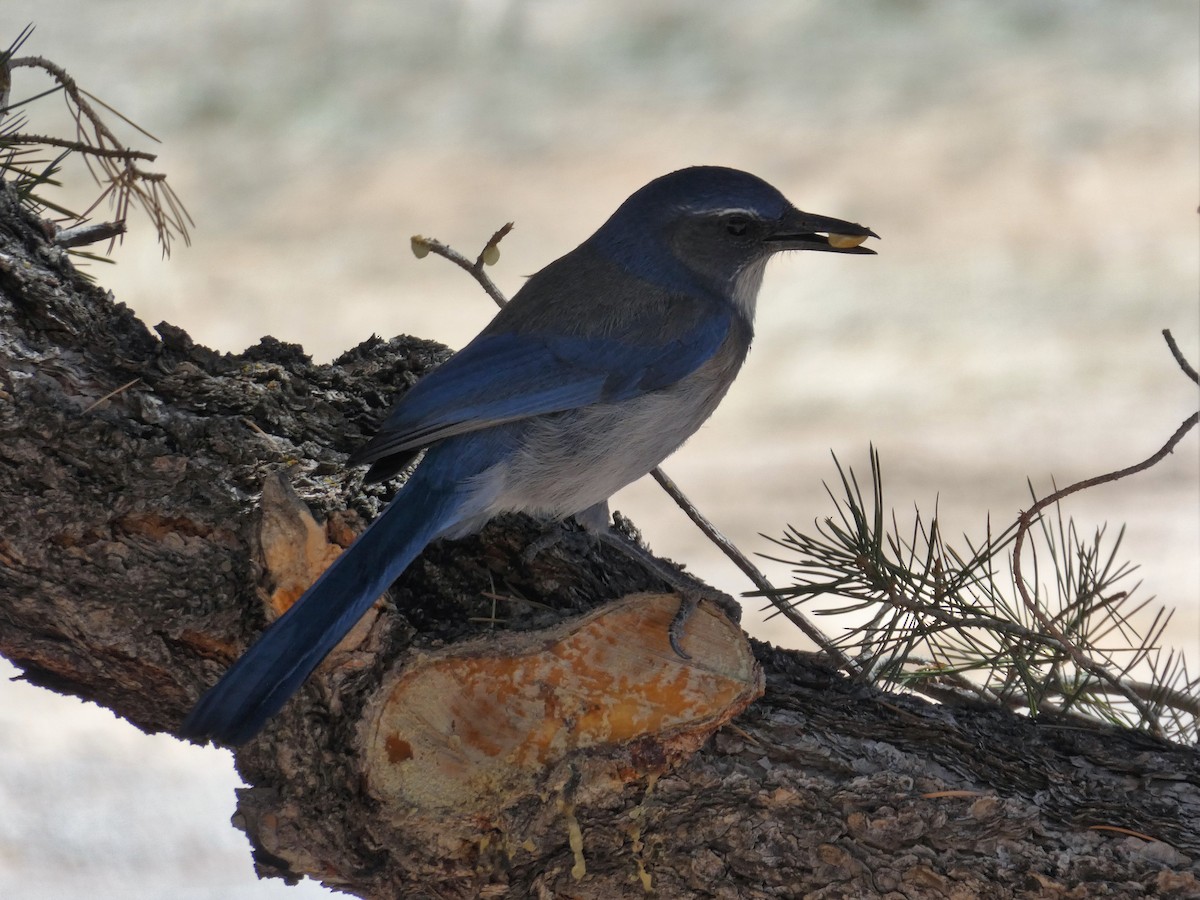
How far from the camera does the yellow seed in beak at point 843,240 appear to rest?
9.87ft

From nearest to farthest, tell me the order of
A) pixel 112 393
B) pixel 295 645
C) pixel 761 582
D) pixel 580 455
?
1. pixel 295 645
2. pixel 112 393
3. pixel 580 455
4. pixel 761 582

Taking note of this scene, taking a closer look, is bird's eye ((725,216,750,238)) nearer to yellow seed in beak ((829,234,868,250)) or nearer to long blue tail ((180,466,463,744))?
yellow seed in beak ((829,234,868,250))

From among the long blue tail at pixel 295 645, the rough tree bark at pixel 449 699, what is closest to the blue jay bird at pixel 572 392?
the long blue tail at pixel 295 645

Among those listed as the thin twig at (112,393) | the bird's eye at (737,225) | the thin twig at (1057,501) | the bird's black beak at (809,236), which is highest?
the bird's black beak at (809,236)

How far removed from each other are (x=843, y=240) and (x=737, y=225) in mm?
244

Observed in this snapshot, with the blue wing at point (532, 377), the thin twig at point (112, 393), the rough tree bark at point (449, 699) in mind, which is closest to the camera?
the rough tree bark at point (449, 699)

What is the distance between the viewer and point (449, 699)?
7.06 ft

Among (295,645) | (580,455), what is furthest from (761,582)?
(295,645)

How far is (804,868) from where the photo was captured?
2191 millimetres

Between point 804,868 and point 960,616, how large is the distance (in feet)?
2.50

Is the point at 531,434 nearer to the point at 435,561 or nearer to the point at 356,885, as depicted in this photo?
the point at 435,561

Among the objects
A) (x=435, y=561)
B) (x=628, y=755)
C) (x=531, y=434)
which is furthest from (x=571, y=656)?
(x=531, y=434)

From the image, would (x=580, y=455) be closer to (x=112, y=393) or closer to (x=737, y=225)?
(x=737, y=225)

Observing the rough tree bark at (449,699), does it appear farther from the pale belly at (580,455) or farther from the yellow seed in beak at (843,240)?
the yellow seed in beak at (843,240)
